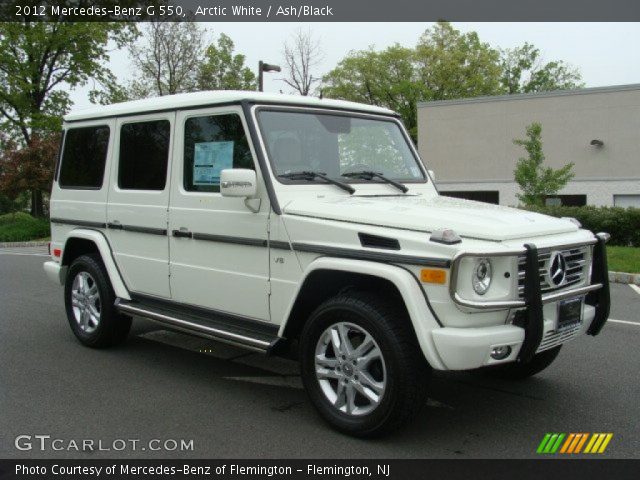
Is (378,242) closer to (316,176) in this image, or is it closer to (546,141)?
(316,176)

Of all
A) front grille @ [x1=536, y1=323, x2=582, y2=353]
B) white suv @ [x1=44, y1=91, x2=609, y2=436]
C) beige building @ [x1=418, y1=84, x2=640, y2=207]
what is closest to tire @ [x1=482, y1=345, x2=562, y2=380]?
white suv @ [x1=44, y1=91, x2=609, y2=436]

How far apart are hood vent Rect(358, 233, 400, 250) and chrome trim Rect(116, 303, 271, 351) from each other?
1.02 m

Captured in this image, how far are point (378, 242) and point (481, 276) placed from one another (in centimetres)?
63

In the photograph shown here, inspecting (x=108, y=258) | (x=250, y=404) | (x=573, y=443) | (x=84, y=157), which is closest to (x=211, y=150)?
(x=108, y=258)

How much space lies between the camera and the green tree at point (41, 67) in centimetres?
3033

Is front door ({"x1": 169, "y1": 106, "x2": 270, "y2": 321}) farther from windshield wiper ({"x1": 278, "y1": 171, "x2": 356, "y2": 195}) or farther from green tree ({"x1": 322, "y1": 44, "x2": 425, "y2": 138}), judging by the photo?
green tree ({"x1": 322, "y1": 44, "x2": 425, "y2": 138})

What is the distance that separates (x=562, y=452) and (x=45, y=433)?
3.21m

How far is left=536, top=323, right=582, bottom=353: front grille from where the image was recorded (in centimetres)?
389

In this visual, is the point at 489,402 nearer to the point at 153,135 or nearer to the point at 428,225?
the point at 428,225

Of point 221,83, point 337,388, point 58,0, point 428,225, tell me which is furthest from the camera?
point 221,83

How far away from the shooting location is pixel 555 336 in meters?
3.95

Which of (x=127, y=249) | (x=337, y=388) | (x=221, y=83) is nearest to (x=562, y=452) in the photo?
(x=337, y=388)

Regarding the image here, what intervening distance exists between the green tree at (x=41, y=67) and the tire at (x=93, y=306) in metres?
26.2

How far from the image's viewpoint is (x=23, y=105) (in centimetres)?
3094
